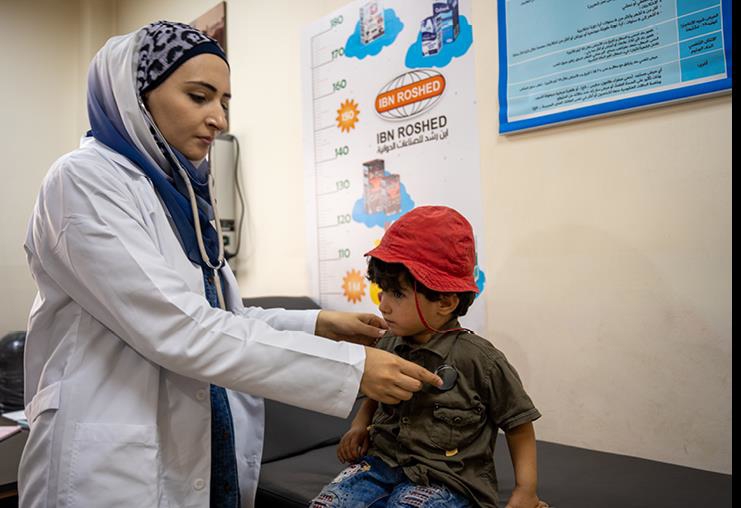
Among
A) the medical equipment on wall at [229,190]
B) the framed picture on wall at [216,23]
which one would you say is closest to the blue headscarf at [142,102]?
the medical equipment on wall at [229,190]

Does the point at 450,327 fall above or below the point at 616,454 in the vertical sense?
above

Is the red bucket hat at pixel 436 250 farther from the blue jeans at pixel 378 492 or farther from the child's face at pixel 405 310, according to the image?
the blue jeans at pixel 378 492

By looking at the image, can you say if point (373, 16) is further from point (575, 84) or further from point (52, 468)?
Result: point (52, 468)

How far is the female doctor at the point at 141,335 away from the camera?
39.9 inches

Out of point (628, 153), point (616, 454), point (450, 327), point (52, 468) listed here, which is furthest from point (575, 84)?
point (52, 468)

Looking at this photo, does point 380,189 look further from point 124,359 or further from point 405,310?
point 124,359

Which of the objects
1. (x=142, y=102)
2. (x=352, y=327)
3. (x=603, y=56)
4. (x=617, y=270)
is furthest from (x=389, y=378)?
(x=603, y=56)

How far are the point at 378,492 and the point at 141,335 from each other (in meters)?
0.54

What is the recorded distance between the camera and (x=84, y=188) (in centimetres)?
104

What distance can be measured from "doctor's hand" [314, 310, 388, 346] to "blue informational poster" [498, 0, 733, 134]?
77cm

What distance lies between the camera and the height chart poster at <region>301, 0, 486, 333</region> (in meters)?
1.97

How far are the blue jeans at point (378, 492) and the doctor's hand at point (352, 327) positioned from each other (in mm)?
286

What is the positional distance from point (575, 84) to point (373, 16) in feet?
2.90

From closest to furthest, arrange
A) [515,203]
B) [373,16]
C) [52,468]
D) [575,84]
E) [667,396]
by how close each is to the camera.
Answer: [52,468]
[667,396]
[575,84]
[515,203]
[373,16]
